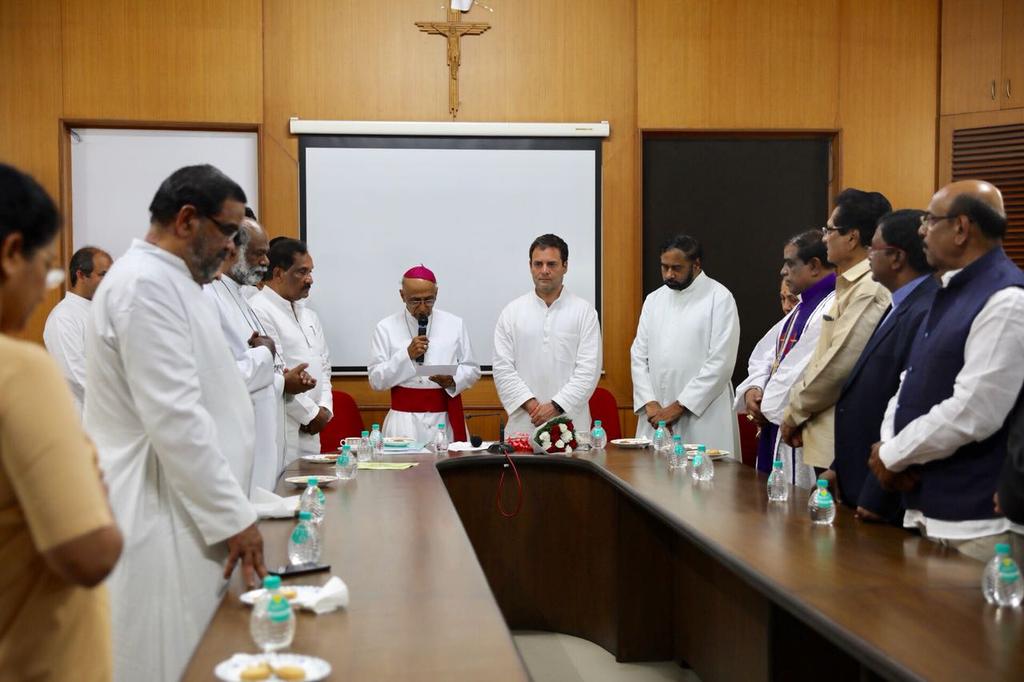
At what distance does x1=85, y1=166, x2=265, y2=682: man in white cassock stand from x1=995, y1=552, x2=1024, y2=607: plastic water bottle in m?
1.57

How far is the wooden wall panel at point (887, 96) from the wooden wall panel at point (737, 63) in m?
0.12

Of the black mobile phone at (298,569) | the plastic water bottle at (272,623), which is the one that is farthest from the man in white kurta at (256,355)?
the plastic water bottle at (272,623)

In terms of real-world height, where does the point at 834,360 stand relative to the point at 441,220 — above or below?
below

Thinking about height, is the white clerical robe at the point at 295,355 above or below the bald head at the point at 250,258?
below

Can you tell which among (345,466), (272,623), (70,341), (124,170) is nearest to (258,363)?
(345,466)

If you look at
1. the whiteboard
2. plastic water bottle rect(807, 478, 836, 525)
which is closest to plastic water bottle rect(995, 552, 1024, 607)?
plastic water bottle rect(807, 478, 836, 525)

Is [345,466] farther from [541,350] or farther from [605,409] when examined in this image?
[605,409]

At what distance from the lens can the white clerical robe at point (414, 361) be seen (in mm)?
5438

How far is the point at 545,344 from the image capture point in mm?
5641

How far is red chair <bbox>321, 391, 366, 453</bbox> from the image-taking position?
5551mm

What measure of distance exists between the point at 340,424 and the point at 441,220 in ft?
5.38

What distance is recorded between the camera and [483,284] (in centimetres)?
656

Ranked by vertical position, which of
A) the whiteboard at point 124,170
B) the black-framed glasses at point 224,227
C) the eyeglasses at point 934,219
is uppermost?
the whiteboard at point 124,170

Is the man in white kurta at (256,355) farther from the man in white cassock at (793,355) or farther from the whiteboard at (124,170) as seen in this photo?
the whiteboard at (124,170)
